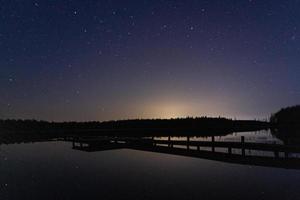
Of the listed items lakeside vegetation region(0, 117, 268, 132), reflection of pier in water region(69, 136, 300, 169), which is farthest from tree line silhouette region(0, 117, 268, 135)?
reflection of pier in water region(69, 136, 300, 169)

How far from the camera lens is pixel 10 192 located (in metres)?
17.1

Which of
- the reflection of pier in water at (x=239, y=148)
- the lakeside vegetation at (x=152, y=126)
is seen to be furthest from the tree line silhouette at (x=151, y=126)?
the reflection of pier in water at (x=239, y=148)

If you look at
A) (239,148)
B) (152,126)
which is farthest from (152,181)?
(152,126)

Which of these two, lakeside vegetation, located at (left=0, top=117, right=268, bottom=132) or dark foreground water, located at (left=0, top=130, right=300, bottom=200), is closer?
dark foreground water, located at (left=0, top=130, right=300, bottom=200)

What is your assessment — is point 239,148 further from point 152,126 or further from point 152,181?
point 152,126

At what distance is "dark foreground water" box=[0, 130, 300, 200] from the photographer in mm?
15383

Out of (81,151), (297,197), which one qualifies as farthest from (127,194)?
(81,151)

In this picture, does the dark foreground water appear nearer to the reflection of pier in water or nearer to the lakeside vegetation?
the reflection of pier in water

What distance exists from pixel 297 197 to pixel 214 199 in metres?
3.46

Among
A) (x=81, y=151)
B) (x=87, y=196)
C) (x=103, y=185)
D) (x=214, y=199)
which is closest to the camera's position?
(x=214, y=199)

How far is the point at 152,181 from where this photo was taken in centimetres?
1877

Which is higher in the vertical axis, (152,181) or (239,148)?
(239,148)

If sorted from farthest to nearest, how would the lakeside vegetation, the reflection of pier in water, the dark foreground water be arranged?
the lakeside vegetation
the reflection of pier in water
the dark foreground water

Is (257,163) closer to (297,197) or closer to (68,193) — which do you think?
(297,197)
